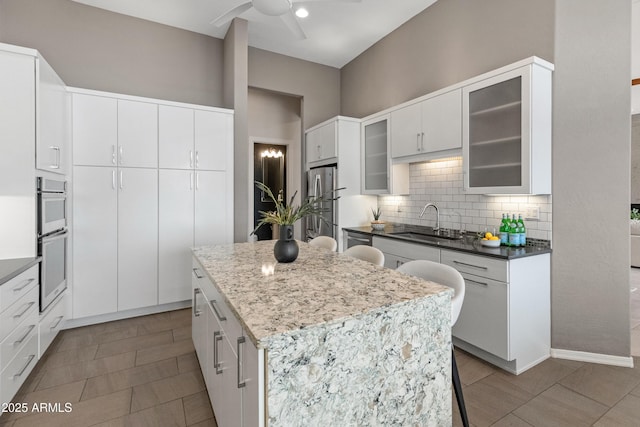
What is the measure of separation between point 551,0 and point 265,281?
9.92 feet

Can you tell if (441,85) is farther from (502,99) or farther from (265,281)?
(265,281)

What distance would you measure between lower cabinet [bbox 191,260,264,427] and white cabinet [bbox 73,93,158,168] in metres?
1.81

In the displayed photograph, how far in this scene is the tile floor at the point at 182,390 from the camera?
178cm

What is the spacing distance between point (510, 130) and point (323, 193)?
2.36 metres

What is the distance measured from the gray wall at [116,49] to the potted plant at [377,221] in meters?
2.60

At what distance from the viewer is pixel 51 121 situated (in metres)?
2.53

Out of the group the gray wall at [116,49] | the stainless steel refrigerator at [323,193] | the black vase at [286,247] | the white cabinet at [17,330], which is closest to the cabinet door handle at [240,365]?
the black vase at [286,247]

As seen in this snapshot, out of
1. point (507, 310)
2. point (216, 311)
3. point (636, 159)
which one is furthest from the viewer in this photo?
point (636, 159)

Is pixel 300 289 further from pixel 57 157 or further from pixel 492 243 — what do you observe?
pixel 57 157

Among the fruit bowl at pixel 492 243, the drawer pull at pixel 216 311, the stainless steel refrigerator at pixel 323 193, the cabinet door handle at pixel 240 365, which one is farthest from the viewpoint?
the stainless steel refrigerator at pixel 323 193

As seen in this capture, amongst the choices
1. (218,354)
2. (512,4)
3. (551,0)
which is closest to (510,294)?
(218,354)

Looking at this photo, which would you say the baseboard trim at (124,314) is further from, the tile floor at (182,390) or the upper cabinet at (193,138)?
the upper cabinet at (193,138)

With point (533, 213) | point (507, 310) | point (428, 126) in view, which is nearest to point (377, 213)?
point (428, 126)

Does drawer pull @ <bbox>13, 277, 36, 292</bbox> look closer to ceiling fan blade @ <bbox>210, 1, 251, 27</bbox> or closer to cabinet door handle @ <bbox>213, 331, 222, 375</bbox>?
cabinet door handle @ <bbox>213, 331, 222, 375</bbox>
